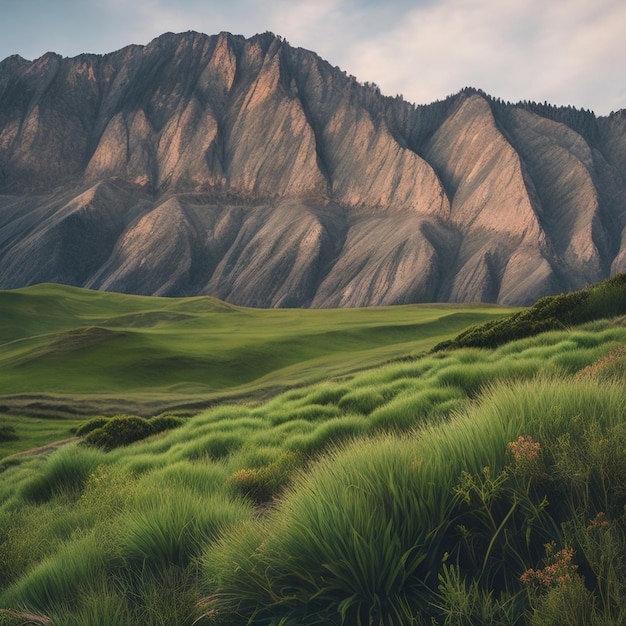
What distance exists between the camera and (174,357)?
52.8 metres

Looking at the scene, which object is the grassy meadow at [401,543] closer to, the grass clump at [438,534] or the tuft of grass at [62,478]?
the grass clump at [438,534]

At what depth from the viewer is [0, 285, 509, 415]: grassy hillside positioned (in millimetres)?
37219

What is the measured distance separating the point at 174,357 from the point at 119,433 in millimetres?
35847

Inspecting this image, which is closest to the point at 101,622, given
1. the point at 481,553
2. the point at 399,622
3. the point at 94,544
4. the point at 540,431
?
the point at 94,544

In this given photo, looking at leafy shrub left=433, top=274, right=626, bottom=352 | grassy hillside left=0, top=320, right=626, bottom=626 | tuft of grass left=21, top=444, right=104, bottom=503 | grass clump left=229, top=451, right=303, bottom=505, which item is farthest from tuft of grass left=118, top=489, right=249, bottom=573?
leafy shrub left=433, top=274, right=626, bottom=352

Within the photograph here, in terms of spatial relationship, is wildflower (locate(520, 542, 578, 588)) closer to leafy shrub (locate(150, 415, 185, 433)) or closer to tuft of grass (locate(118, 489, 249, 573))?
tuft of grass (locate(118, 489, 249, 573))

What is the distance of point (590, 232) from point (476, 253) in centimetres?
3292

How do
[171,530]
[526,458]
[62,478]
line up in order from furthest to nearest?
[62,478]
[171,530]
[526,458]

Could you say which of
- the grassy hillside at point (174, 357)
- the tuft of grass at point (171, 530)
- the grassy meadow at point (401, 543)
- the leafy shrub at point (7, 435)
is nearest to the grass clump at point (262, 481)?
the grassy meadow at point (401, 543)

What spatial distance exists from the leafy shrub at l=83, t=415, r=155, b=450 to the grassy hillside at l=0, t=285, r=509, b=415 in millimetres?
15000

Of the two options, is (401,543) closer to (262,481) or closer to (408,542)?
(408,542)

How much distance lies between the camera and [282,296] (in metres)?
189

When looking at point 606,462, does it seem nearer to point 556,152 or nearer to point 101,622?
point 101,622

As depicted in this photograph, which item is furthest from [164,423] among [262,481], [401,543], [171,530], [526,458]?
Result: [526,458]
